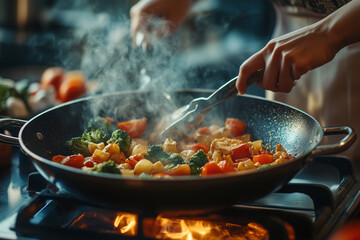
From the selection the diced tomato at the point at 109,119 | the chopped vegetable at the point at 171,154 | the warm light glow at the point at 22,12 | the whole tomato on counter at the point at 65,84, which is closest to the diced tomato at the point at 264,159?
the chopped vegetable at the point at 171,154

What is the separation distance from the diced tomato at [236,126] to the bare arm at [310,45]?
0.51 meters

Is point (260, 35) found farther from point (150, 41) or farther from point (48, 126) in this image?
point (48, 126)

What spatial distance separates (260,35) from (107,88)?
103 inches

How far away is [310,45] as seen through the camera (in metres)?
1.41


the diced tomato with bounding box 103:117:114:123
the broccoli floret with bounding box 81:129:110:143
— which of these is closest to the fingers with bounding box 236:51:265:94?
the broccoli floret with bounding box 81:129:110:143

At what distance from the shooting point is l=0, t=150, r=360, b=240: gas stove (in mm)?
1181

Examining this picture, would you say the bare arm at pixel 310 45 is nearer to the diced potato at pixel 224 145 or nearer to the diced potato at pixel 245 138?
the diced potato at pixel 224 145

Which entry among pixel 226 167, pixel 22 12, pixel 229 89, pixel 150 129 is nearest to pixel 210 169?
pixel 226 167

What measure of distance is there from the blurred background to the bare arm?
66.2 inches

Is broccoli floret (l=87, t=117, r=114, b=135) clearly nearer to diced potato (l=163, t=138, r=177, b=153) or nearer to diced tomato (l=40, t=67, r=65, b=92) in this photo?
diced potato (l=163, t=138, r=177, b=153)

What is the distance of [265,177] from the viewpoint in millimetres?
1137

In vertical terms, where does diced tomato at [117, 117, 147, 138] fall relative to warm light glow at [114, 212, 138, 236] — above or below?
above

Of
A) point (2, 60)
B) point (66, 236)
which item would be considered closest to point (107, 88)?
point (66, 236)

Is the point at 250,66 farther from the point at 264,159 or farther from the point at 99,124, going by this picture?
the point at 99,124
